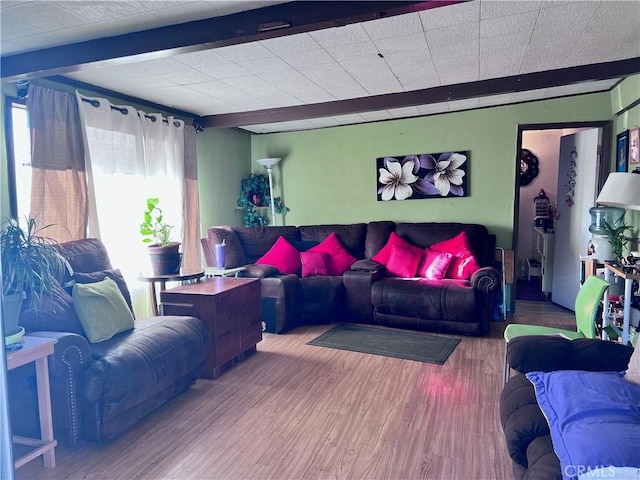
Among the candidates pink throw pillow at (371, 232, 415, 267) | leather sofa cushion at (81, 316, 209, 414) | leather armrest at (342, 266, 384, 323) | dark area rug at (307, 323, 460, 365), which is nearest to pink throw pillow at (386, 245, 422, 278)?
pink throw pillow at (371, 232, 415, 267)

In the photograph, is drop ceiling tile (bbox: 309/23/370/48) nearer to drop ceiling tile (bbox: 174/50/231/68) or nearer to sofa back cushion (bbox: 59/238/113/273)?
drop ceiling tile (bbox: 174/50/231/68)

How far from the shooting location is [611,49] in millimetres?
3061

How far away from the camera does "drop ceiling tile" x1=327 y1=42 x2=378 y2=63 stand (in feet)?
9.31

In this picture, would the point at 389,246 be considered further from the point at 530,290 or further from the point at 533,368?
the point at 533,368

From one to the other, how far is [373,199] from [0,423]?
4.49 meters

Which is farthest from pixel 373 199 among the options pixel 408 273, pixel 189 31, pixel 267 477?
pixel 267 477

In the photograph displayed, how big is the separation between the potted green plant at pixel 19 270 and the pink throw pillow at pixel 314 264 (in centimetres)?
279

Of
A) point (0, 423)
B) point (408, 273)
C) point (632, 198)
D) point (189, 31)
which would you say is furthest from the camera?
point (408, 273)

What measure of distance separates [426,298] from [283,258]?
1678 mm

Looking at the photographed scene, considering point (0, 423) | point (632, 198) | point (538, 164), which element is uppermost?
point (538, 164)

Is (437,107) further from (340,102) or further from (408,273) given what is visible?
(408,273)

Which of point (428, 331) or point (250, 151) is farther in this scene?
point (250, 151)

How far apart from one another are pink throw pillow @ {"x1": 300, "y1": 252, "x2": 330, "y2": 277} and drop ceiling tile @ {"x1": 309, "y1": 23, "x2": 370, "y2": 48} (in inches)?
99.8

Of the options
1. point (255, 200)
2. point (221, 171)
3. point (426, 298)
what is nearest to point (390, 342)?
point (426, 298)
